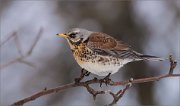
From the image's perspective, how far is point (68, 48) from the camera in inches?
246

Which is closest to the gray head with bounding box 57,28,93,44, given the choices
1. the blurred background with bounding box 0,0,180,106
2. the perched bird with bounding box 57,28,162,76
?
the perched bird with bounding box 57,28,162,76

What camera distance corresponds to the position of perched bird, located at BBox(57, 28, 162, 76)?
296 centimetres

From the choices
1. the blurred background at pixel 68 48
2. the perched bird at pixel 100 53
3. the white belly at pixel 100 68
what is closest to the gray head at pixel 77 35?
the perched bird at pixel 100 53

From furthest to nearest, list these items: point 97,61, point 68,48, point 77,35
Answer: point 68,48 → point 97,61 → point 77,35

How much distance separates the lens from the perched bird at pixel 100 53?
2961mm

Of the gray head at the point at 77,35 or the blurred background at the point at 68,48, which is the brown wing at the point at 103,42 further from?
the blurred background at the point at 68,48

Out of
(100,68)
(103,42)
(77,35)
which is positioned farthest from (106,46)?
(77,35)

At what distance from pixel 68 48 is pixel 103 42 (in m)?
3.21

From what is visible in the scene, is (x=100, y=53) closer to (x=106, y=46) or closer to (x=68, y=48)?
(x=106, y=46)

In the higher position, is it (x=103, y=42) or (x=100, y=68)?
(x=103, y=42)

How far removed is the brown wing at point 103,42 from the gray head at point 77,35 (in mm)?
43

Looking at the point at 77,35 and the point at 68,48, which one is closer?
the point at 77,35

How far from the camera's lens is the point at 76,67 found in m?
6.20

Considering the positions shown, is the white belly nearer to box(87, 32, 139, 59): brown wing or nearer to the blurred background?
box(87, 32, 139, 59): brown wing
